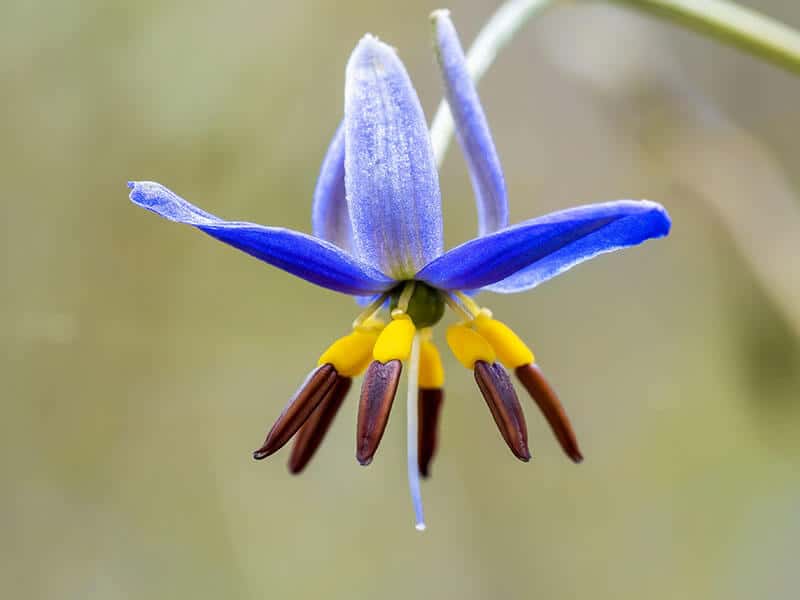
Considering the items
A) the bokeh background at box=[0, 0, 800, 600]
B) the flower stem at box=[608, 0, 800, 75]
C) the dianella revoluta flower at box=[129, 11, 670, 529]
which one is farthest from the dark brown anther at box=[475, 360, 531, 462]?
the bokeh background at box=[0, 0, 800, 600]

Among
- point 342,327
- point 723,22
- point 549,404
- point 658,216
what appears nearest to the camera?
point 658,216

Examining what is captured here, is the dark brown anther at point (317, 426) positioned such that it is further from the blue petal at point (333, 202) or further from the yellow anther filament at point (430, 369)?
the blue petal at point (333, 202)

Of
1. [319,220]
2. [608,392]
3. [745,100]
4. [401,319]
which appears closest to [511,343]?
[401,319]

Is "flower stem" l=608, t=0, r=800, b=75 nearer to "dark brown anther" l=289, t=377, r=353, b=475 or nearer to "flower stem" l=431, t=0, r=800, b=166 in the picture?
"flower stem" l=431, t=0, r=800, b=166

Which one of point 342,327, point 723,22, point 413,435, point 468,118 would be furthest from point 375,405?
point 342,327

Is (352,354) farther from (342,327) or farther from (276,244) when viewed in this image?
(342,327)

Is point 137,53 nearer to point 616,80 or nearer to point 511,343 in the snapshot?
point 616,80

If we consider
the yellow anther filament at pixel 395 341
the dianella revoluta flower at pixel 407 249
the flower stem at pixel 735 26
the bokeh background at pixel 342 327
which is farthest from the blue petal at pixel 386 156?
the bokeh background at pixel 342 327
